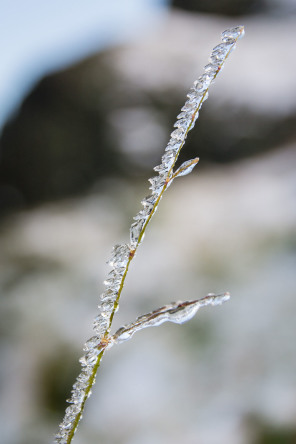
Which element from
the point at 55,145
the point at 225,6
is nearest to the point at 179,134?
the point at 55,145

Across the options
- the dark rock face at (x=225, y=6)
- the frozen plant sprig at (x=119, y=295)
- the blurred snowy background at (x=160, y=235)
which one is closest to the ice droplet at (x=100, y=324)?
the frozen plant sprig at (x=119, y=295)

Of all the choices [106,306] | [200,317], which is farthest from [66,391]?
[106,306]

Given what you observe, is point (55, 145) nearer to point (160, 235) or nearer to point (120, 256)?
point (160, 235)

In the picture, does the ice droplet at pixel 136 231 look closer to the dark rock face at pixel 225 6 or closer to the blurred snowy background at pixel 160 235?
the blurred snowy background at pixel 160 235

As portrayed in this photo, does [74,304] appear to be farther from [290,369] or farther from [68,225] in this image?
[290,369]

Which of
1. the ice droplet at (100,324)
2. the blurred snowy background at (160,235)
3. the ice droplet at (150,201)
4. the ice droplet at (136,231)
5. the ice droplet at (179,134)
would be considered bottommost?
the blurred snowy background at (160,235)

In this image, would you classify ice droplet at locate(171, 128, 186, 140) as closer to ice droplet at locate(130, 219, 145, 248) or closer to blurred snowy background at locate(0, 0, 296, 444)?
ice droplet at locate(130, 219, 145, 248)
